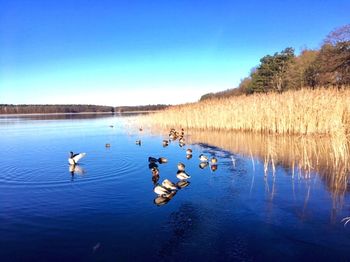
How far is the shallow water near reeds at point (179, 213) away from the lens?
4.11 meters

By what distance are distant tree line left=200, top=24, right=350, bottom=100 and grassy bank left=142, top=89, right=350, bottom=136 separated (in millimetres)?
7888

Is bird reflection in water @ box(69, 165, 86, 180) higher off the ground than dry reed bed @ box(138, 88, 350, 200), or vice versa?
dry reed bed @ box(138, 88, 350, 200)

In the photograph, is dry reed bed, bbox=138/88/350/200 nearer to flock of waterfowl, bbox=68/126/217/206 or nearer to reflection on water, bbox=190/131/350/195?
Result: reflection on water, bbox=190/131/350/195

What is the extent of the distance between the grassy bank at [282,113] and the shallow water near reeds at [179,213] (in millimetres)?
2999

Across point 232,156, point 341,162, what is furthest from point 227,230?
point 232,156

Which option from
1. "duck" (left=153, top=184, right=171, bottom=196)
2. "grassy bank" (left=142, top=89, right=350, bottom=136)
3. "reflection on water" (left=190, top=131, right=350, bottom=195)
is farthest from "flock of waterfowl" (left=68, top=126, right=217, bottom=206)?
"grassy bank" (left=142, top=89, right=350, bottom=136)

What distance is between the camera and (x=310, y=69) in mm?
38125

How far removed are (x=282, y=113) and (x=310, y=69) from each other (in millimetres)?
25337

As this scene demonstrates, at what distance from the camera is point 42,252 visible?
413 cm

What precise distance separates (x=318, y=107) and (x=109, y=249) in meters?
12.5

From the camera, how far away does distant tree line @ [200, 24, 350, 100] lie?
32031 millimetres

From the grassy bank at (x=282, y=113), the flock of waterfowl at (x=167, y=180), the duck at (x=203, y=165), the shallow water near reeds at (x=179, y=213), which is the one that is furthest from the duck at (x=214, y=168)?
the grassy bank at (x=282, y=113)

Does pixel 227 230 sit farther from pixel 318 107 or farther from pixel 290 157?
pixel 318 107

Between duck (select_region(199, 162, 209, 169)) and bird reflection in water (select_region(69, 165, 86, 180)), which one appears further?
duck (select_region(199, 162, 209, 169))
